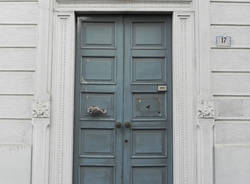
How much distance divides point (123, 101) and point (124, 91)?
0.16 m

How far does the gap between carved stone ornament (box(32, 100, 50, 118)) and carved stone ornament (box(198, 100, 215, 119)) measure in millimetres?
2285

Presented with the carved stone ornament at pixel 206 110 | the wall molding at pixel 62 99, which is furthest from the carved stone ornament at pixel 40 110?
the carved stone ornament at pixel 206 110

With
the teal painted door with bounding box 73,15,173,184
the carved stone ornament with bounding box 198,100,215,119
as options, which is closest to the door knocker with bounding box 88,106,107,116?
the teal painted door with bounding box 73,15,173,184

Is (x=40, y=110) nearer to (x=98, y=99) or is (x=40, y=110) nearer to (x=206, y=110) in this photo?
(x=98, y=99)

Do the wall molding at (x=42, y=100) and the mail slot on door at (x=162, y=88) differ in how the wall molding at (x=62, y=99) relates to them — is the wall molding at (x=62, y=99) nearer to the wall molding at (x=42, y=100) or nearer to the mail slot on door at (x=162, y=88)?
the wall molding at (x=42, y=100)

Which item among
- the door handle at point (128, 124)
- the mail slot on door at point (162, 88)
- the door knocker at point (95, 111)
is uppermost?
the mail slot on door at point (162, 88)

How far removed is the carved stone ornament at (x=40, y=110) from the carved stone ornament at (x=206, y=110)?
7.50 feet

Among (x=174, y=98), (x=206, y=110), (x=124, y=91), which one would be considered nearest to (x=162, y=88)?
(x=174, y=98)

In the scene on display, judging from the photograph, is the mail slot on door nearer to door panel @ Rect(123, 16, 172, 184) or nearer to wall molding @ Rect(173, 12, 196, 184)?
door panel @ Rect(123, 16, 172, 184)

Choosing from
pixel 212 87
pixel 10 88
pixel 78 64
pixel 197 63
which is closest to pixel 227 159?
pixel 212 87

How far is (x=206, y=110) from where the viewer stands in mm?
5137

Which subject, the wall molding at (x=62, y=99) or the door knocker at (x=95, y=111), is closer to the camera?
the wall molding at (x=62, y=99)

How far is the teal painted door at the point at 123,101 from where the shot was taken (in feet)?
17.5

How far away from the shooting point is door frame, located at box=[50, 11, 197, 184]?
518 cm
